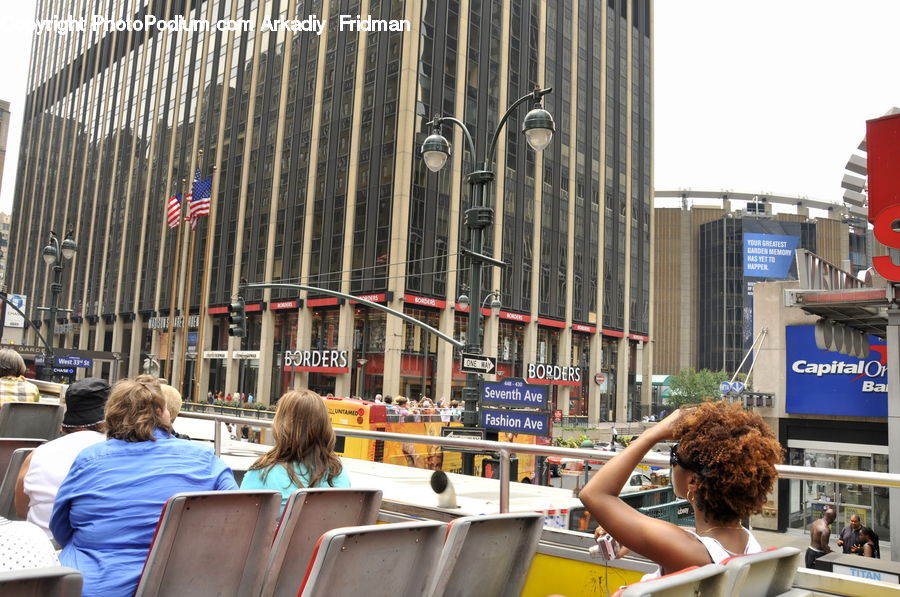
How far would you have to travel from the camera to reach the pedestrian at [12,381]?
7633mm

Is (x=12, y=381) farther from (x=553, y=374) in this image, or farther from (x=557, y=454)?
(x=553, y=374)

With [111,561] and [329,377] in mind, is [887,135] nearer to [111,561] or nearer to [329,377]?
[111,561]

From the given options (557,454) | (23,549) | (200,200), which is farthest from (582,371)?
(23,549)

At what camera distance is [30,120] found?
96.1m

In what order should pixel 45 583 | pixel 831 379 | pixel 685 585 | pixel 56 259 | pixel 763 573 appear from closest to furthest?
pixel 45 583
pixel 685 585
pixel 763 573
pixel 831 379
pixel 56 259

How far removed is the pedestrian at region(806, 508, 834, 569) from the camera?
13.4ft

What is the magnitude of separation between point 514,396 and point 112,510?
9.72m

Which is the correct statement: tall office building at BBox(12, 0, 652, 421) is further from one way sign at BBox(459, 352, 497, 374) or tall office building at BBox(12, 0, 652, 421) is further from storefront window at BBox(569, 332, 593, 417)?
one way sign at BBox(459, 352, 497, 374)

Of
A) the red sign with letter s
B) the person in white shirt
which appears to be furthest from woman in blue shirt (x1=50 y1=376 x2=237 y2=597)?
the red sign with letter s

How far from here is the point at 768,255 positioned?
110 meters

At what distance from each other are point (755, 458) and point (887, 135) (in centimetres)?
1349

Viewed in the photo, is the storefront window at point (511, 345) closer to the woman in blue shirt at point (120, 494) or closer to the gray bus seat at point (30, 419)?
the gray bus seat at point (30, 419)

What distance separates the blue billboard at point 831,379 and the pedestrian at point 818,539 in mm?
19043

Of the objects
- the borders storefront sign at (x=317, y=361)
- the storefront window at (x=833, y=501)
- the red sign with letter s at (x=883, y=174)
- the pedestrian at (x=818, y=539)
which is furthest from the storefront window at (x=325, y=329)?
the pedestrian at (x=818, y=539)
